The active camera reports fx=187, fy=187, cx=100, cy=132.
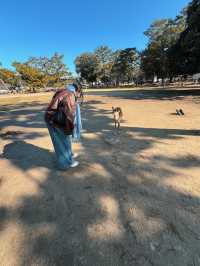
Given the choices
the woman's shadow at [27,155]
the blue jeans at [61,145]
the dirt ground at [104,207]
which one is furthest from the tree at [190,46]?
the blue jeans at [61,145]

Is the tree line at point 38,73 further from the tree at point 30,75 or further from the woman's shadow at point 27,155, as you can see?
the woman's shadow at point 27,155

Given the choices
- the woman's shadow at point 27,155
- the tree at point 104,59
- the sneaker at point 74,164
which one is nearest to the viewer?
the sneaker at point 74,164

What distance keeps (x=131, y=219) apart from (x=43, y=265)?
3.26 ft

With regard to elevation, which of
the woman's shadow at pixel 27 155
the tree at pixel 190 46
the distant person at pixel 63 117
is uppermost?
the tree at pixel 190 46

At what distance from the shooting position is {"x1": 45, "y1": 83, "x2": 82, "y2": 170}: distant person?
9.18 ft

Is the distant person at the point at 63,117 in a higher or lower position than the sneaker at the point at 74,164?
higher

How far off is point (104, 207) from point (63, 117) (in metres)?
1.41

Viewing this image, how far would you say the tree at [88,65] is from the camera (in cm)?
5947

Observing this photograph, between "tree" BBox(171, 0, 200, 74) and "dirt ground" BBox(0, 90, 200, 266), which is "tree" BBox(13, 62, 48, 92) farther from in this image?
"dirt ground" BBox(0, 90, 200, 266)

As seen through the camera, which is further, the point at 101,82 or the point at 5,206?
the point at 101,82

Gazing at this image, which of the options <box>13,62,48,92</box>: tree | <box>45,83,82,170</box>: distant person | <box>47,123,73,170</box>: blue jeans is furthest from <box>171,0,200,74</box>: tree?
<box>13,62,48,92</box>: tree

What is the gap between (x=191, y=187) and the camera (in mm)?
2650

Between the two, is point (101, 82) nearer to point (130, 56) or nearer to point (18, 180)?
point (130, 56)

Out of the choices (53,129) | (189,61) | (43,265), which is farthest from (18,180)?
(189,61)
